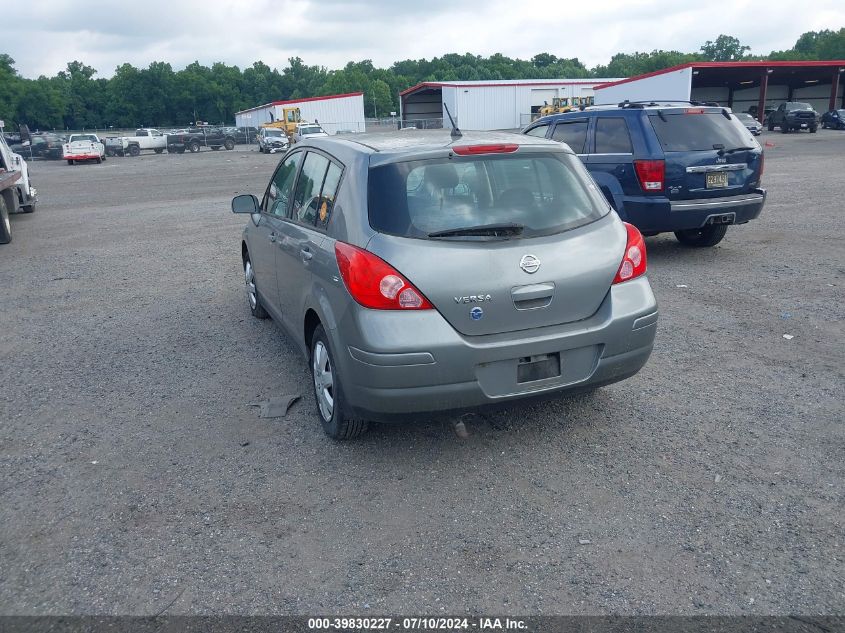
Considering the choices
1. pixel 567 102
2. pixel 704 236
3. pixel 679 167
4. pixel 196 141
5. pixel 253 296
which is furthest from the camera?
pixel 567 102

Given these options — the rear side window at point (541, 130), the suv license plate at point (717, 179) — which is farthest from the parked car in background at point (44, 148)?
the suv license plate at point (717, 179)

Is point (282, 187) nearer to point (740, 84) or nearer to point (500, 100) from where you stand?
point (500, 100)

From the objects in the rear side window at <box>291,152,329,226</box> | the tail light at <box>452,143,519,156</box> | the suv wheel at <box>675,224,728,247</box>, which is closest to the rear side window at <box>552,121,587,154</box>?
the suv wheel at <box>675,224,728,247</box>

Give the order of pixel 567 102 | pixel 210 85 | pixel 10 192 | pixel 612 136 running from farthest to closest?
1. pixel 210 85
2. pixel 567 102
3. pixel 10 192
4. pixel 612 136

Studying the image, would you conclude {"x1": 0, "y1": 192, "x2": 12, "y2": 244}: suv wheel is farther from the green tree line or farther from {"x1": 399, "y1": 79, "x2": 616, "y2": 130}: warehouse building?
the green tree line

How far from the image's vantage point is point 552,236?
3.96 meters

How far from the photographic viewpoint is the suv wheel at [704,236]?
9.69 metres

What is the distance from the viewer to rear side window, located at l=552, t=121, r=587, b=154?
9433mm

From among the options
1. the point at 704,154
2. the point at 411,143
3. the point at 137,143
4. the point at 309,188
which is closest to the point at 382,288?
the point at 411,143

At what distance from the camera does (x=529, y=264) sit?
382cm

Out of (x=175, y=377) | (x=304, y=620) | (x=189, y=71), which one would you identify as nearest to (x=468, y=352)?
(x=304, y=620)

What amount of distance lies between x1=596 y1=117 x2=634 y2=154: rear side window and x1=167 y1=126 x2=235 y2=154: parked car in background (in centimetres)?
4726

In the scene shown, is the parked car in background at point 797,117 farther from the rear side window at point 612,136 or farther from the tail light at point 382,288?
Result: the tail light at point 382,288

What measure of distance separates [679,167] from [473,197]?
205 inches
